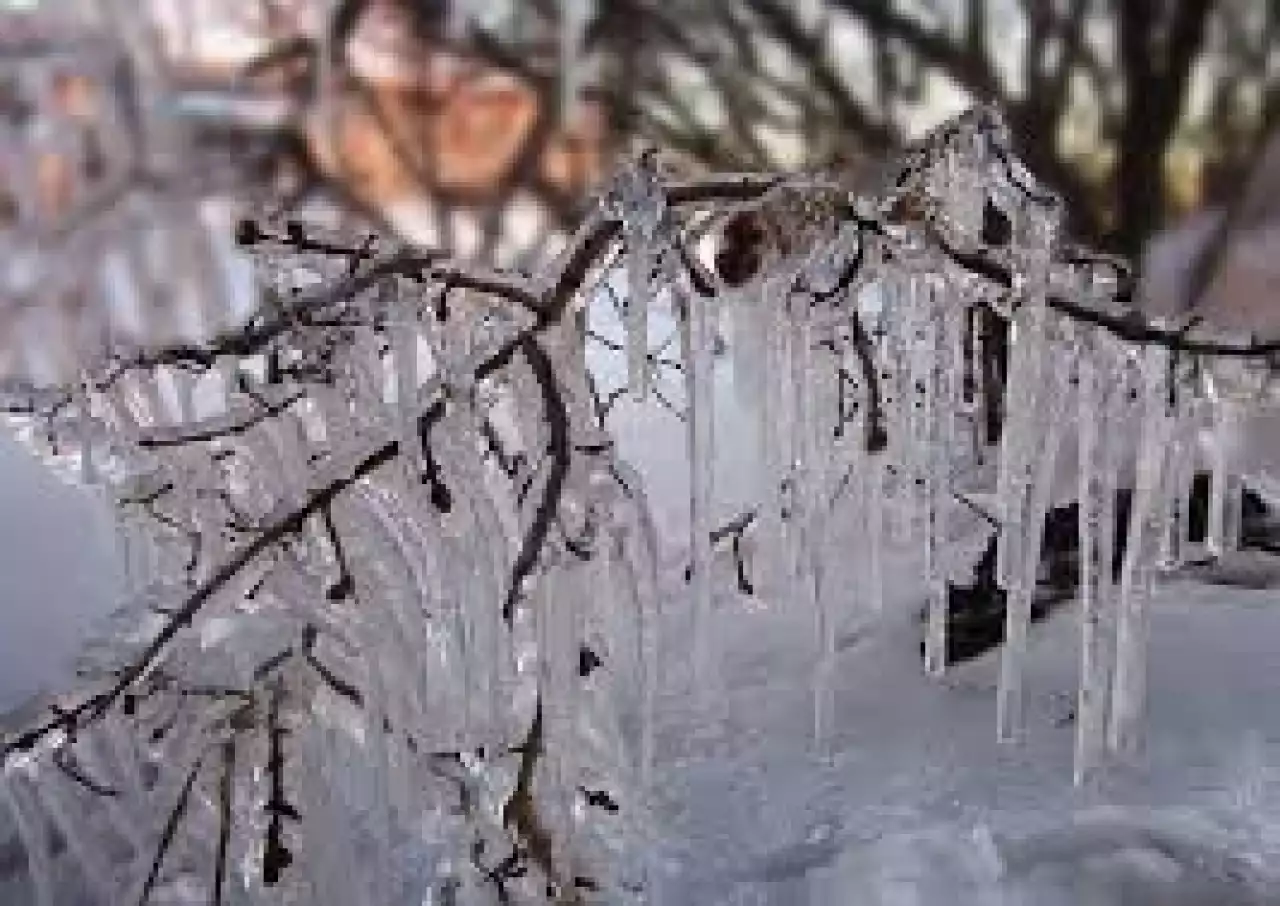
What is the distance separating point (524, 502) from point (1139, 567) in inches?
20.9

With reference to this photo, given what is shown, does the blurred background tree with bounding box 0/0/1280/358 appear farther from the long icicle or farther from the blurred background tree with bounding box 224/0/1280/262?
the long icicle

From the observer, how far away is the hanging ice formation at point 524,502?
158 centimetres

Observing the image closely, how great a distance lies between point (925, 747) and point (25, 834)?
2.81ft

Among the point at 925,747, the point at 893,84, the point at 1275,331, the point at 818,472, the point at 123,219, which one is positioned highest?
the point at 893,84

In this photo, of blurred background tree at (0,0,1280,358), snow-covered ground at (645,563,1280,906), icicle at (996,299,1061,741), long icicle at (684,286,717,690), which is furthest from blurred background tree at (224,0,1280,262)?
snow-covered ground at (645,563,1280,906)

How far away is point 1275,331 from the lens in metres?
1.68

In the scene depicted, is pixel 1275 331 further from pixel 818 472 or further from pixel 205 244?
pixel 205 244

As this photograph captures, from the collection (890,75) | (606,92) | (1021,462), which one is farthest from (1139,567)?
(606,92)

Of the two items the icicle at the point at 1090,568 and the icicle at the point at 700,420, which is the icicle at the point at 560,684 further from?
the icicle at the point at 1090,568

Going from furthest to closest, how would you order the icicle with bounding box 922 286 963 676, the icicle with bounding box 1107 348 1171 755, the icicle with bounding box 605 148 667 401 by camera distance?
1. the icicle with bounding box 922 286 963 676
2. the icicle with bounding box 1107 348 1171 755
3. the icicle with bounding box 605 148 667 401

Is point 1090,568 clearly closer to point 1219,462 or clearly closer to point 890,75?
point 1219,462

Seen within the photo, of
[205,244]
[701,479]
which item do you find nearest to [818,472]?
[701,479]

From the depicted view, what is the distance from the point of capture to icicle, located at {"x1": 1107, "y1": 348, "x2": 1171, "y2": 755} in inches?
63.4

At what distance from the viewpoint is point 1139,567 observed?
1701 millimetres
